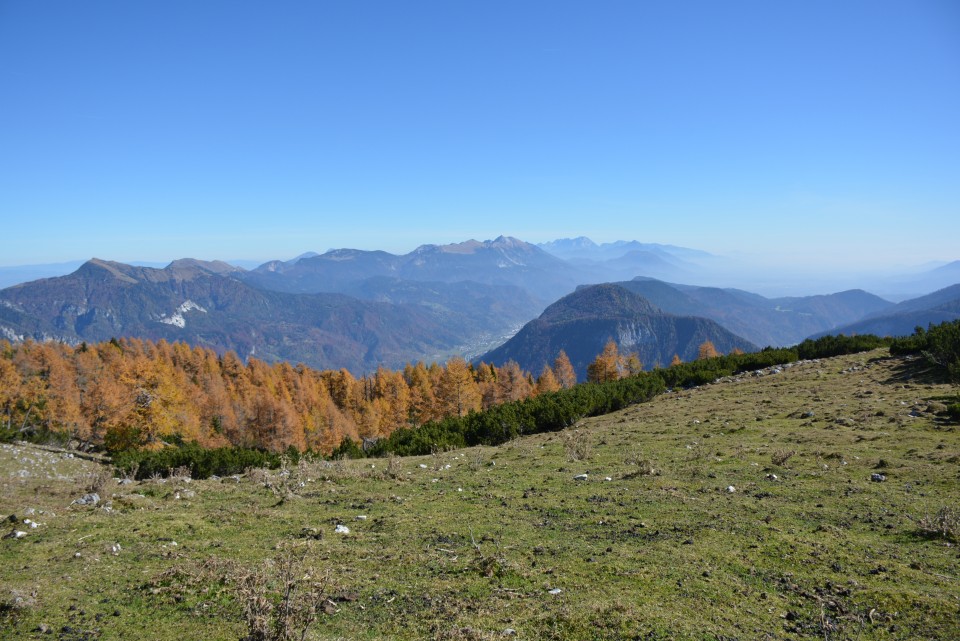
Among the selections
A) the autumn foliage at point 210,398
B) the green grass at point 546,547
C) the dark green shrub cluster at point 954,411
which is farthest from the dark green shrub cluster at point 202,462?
the dark green shrub cluster at point 954,411

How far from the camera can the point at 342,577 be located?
27.9 feet

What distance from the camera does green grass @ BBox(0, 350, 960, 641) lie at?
7000 mm

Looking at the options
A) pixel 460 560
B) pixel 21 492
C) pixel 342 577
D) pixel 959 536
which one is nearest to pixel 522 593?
pixel 460 560

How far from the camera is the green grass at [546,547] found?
700 centimetres

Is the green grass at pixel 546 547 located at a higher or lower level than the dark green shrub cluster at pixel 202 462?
higher

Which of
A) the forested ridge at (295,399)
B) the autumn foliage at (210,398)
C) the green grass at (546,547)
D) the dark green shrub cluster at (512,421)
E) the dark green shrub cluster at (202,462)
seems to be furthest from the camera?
the autumn foliage at (210,398)

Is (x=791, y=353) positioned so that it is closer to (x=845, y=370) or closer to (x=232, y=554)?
(x=845, y=370)

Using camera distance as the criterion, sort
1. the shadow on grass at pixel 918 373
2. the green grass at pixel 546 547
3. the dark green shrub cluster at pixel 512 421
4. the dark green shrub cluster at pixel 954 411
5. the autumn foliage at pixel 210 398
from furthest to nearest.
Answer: the autumn foliage at pixel 210 398 → the dark green shrub cluster at pixel 512 421 → the shadow on grass at pixel 918 373 → the dark green shrub cluster at pixel 954 411 → the green grass at pixel 546 547

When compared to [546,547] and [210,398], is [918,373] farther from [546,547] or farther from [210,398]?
[210,398]

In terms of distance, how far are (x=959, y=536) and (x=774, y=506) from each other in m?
3.29

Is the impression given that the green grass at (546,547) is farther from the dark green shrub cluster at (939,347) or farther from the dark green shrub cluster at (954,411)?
the dark green shrub cluster at (939,347)

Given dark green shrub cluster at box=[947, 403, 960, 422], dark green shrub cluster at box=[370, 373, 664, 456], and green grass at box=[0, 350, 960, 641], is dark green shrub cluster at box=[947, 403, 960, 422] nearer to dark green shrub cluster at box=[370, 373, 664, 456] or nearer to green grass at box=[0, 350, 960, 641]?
green grass at box=[0, 350, 960, 641]

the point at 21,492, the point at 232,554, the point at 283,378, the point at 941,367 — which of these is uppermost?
the point at 941,367

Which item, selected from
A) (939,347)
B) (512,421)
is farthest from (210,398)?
(939,347)
